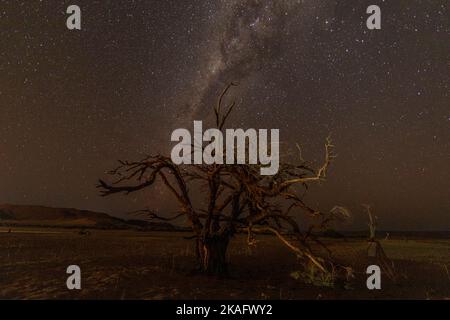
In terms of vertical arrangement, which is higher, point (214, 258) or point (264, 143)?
point (264, 143)

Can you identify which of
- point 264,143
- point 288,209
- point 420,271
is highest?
point 264,143

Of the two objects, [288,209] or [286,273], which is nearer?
[288,209]

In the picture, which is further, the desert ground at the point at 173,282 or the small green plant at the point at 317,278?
the small green plant at the point at 317,278

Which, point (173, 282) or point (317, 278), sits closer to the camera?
point (173, 282)

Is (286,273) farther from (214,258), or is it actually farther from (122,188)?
(122,188)

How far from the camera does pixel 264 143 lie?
12.2 meters

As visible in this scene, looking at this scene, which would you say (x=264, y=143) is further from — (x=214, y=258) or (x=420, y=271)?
(x=420, y=271)

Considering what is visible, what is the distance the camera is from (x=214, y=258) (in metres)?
13.1

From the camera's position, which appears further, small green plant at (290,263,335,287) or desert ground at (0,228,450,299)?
small green plant at (290,263,335,287)
